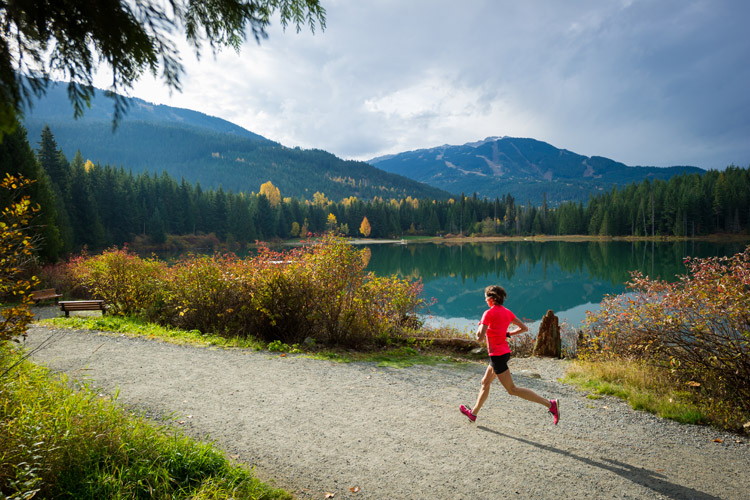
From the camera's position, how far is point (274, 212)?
4008 inches

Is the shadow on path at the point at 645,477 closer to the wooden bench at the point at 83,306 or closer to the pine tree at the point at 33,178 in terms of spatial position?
the wooden bench at the point at 83,306

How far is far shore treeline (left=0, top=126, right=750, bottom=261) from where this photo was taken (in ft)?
124

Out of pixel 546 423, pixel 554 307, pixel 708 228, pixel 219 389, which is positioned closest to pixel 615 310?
pixel 546 423

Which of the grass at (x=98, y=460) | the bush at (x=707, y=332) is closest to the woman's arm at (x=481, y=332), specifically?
the grass at (x=98, y=460)

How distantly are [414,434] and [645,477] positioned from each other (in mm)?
2391

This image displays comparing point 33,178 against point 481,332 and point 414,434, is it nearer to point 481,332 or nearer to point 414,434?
point 414,434

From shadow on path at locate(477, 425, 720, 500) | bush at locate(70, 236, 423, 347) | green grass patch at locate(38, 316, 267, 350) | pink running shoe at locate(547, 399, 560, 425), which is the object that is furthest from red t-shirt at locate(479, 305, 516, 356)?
green grass patch at locate(38, 316, 267, 350)

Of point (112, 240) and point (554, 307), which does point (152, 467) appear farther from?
point (112, 240)

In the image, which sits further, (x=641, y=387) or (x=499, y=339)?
(x=641, y=387)

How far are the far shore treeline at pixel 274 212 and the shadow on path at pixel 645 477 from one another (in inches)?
1065

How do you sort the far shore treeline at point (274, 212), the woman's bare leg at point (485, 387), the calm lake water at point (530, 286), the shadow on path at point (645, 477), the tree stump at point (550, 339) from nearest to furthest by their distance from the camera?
the shadow on path at point (645, 477)
the woman's bare leg at point (485, 387)
the tree stump at point (550, 339)
the calm lake water at point (530, 286)
the far shore treeline at point (274, 212)

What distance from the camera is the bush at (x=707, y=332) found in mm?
5500

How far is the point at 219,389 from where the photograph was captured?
625 centimetres

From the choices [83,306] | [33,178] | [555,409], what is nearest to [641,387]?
[555,409]
